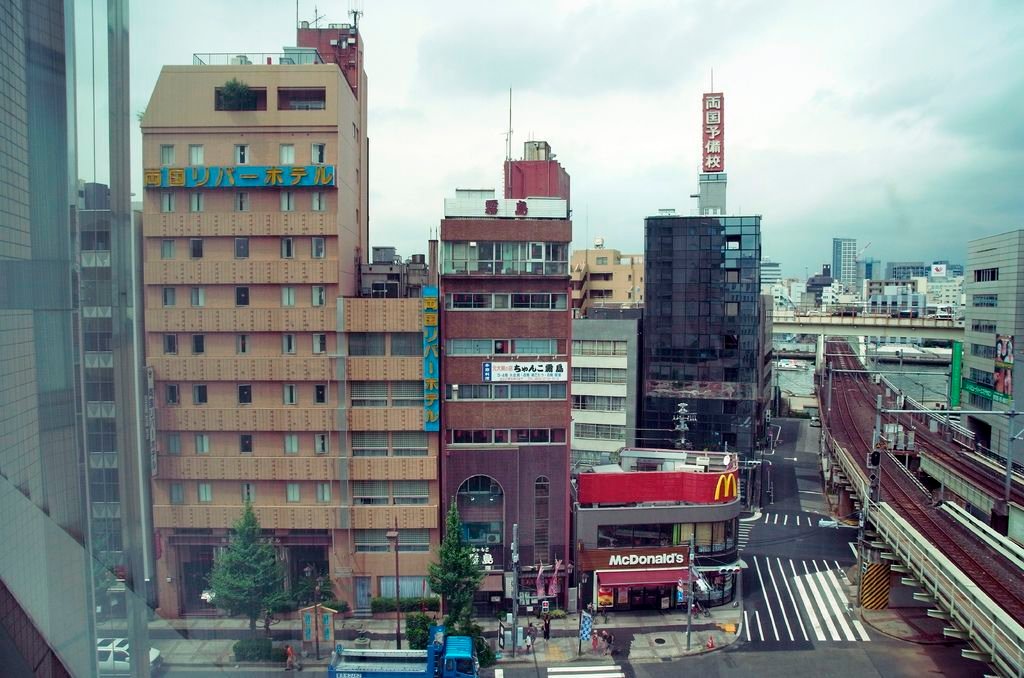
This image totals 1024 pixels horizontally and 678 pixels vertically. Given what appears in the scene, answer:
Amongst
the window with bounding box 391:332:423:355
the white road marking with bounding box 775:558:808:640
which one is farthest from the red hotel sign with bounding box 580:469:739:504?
the window with bounding box 391:332:423:355

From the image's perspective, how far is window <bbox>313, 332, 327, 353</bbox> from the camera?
1462cm

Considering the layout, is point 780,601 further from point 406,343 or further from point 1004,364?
point 1004,364

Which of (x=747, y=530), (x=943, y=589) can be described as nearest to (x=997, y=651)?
(x=943, y=589)

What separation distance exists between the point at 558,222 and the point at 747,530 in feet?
43.8

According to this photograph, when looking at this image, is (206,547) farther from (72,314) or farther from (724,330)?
(724,330)

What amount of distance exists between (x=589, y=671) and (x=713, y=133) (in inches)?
810

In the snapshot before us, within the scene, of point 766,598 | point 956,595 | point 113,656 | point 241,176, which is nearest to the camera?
point 113,656

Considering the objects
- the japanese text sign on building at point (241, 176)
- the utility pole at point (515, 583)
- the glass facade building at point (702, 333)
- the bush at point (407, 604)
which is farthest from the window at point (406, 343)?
the glass facade building at point (702, 333)

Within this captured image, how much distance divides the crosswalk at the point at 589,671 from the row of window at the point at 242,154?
11.0 meters

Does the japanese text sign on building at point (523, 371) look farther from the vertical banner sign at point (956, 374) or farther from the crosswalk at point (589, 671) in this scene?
the vertical banner sign at point (956, 374)

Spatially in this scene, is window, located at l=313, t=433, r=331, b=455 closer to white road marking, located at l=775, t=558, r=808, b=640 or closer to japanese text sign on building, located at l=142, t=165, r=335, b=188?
japanese text sign on building, located at l=142, t=165, r=335, b=188

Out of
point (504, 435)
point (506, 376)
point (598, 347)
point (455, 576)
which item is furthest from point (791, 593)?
point (598, 347)

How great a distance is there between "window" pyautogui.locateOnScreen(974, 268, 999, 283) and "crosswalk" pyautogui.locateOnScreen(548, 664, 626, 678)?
2304 centimetres

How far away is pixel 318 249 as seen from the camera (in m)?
14.6
